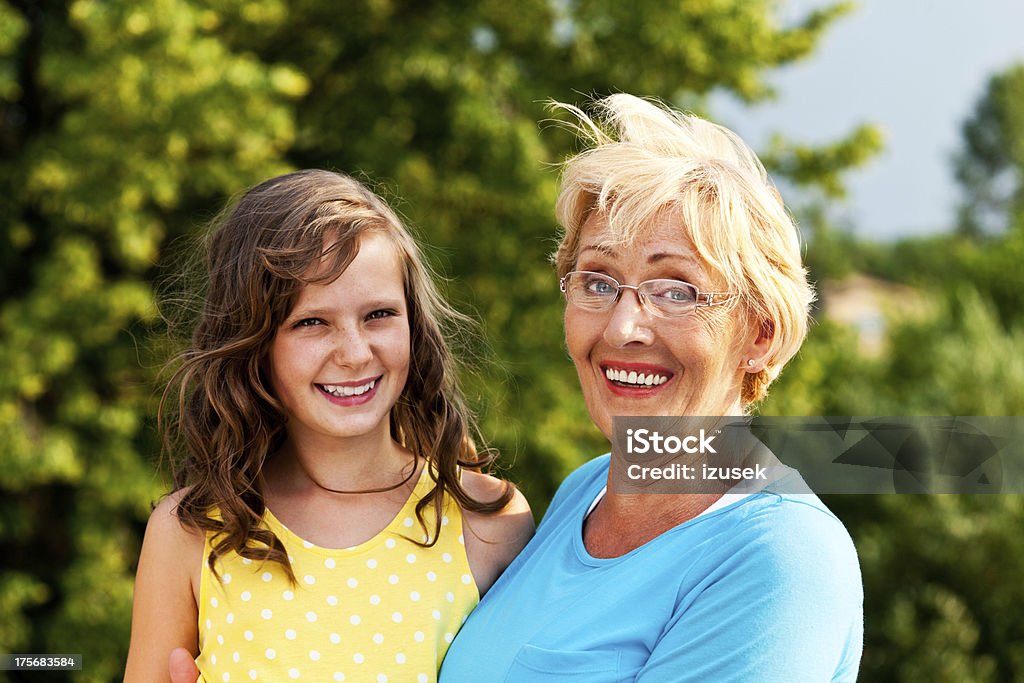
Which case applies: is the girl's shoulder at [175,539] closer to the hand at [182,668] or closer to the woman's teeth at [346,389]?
the hand at [182,668]

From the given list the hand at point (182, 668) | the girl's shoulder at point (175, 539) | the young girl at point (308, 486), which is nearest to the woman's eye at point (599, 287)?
the young girl at point (308, 486)

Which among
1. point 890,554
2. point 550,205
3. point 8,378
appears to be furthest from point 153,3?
point 890,554

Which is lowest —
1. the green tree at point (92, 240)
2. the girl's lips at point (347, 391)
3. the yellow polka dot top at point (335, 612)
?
the green tree at point (92, 240)

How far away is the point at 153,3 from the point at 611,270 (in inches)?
235

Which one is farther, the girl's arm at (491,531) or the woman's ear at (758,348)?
the girl's arm at (491,531)

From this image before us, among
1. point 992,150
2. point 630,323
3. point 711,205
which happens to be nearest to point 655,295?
point 630,323

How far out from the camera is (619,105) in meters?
2.12

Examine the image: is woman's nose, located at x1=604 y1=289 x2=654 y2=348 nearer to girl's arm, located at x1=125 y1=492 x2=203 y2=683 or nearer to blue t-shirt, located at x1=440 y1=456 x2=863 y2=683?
blue t-shirt, located at x1=440 y1=456 x2=863 y2=683

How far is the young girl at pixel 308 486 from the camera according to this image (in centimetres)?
214

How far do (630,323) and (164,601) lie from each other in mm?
1102

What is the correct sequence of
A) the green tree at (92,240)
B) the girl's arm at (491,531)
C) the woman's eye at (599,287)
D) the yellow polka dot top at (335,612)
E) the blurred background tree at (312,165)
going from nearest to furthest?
the woman's eye at (599,287), the yellow polka dot top at (335,612), the girl's arm at (491,531), the green tree at (92,240), the blurred background tree at (312,165)

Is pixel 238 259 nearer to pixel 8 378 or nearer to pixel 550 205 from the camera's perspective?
pixel 8 378

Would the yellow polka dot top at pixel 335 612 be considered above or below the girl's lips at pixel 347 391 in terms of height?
below

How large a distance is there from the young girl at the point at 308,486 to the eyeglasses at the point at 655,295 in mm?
442
